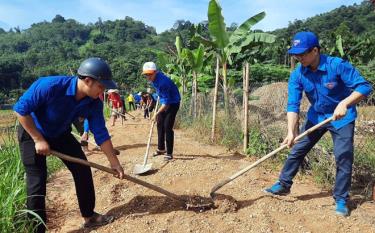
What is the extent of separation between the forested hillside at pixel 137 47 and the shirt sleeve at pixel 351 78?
174 inches

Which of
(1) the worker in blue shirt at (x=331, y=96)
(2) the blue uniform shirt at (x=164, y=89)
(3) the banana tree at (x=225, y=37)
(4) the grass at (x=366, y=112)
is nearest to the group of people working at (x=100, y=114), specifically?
(1) the worker in blue shirt at (x=331, y=96)

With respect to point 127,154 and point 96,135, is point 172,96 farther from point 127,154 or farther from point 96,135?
point 96,135

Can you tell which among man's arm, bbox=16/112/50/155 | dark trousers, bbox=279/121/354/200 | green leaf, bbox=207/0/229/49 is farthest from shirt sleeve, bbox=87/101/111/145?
green leaf, bbox=207/0/229/49

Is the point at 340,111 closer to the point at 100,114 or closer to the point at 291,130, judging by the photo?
the point at 291,130

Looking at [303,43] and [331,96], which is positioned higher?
[303,43]

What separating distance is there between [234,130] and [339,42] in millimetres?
13304

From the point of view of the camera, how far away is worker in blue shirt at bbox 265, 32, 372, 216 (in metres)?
3.63

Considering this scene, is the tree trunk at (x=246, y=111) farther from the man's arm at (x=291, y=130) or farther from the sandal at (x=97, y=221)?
the sandal at (x=97, y=221)

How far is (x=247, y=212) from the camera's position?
4.04 meters

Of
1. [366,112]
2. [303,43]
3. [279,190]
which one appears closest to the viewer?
[303,43]

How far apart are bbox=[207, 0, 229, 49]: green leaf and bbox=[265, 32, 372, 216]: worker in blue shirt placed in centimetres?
449

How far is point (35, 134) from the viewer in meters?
3.30

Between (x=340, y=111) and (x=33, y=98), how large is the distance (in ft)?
8.55

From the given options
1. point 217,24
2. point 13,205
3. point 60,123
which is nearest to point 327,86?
point 60,123
